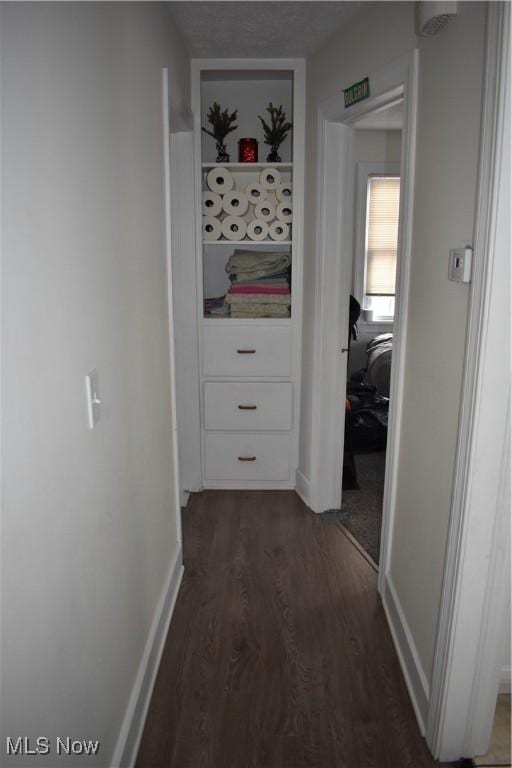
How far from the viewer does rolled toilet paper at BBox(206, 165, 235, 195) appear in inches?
123

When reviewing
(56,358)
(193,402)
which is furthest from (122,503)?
(193,402)

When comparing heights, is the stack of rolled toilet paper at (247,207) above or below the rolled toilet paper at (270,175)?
below

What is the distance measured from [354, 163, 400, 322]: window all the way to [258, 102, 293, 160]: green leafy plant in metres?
2.06

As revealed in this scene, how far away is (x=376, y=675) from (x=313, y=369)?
153 cm

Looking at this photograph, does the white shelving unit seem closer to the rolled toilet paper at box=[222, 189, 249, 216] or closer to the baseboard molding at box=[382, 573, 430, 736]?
the rolled toilet paper at box=[222, 189, 249, 216]

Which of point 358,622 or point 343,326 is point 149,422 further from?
point 343,326

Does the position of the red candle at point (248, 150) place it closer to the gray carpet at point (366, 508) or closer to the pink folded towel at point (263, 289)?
the pink folded towel at point (263, 289)

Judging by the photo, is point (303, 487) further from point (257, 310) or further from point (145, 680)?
point (145, 680)

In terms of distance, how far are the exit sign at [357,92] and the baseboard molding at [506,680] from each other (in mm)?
2165

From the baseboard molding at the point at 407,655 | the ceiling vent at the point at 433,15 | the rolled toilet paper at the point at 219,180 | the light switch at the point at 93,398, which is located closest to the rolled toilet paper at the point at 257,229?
the rolled toilet paper at the point at 219,180

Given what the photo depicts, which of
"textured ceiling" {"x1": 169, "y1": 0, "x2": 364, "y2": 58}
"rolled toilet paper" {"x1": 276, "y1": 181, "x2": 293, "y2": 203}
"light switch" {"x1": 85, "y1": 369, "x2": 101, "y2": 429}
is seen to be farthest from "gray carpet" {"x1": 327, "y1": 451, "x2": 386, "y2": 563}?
"textured ceiling" {"x1": 169, "y1": 0, "x2": 364, "y2": 58}

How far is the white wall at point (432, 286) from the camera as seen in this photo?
1.54 metres

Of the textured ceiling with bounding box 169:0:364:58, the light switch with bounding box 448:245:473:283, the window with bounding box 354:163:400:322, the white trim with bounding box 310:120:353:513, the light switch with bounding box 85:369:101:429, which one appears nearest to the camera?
the light switch with bounding box 85:369:101:429

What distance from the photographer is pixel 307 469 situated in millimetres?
3268
